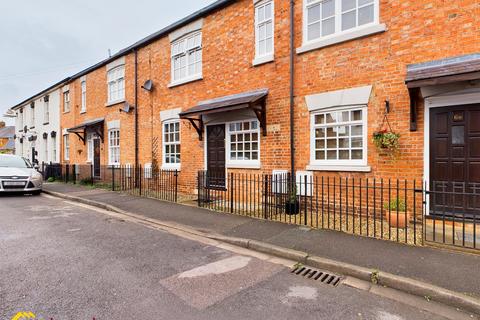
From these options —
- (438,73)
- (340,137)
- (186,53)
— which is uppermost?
(186,53)

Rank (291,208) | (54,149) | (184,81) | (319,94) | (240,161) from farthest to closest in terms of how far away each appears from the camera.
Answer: (54,149), (184,81), (240,161), (319,94), (291,208)

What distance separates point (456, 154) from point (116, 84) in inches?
547

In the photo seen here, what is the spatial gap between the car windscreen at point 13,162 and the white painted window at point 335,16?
40.6ft

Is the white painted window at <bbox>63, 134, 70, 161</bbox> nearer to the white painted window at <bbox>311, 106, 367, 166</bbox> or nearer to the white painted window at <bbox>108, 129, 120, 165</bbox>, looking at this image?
the white painted window at <bbox>108, 129, 120, 165</bbox>

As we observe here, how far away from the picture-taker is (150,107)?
1220 centimetres

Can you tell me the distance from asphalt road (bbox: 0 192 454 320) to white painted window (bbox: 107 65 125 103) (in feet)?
31.3

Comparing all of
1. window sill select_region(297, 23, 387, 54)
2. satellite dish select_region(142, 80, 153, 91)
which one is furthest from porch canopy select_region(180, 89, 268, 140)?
satellite dish select_region(142, 80, 153, 91)

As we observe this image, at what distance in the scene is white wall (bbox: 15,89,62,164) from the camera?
1950 centimetres

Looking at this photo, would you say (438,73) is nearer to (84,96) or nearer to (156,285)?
(156,285)

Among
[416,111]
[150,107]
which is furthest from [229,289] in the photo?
[150,107]

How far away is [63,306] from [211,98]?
303 inches

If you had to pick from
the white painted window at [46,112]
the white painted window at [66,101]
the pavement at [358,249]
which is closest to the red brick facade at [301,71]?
the pavement at [358,249]

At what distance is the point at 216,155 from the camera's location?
32.1 feet

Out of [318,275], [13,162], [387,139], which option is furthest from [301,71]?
[13,162]
